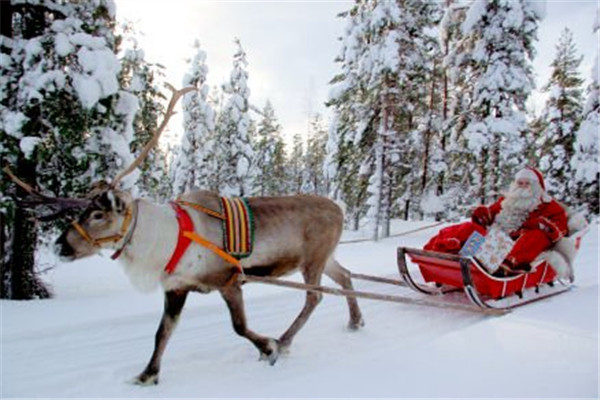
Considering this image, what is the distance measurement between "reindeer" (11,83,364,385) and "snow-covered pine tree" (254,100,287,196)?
32.9 metres

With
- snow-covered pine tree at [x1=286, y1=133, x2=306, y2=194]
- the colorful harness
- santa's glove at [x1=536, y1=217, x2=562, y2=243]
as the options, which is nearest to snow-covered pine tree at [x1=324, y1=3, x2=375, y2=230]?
santa's glove at [x1=536, y1=217, x2=562, y2=243]

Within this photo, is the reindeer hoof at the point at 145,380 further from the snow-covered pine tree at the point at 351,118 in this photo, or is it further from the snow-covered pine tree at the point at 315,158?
the snow-covered pine tree at the point at 315,158

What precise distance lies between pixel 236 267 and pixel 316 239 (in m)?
0.94

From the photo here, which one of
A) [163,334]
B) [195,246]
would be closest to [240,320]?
[163,334]

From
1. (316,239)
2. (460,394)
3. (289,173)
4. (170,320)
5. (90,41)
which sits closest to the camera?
(460,394)

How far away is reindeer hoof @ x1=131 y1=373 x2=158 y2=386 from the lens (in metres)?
3.50

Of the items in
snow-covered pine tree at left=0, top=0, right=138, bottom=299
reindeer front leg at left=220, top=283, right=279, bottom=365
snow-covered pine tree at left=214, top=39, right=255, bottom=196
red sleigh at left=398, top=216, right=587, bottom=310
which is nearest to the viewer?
reindeer front leg at left=220, top=283, right=279, bottom=365

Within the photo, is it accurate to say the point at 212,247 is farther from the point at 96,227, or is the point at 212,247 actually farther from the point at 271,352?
the point at 271,352

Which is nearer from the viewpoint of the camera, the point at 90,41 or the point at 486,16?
the point at 90,41

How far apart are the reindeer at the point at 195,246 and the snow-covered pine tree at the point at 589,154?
14.8 metres

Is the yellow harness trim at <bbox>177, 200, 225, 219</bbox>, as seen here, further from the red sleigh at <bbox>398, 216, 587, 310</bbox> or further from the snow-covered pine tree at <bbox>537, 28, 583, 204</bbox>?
the snow-covered pine tree at <bbox>537, 28, 583, 204</bbox>

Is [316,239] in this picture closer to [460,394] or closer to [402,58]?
[460,394]

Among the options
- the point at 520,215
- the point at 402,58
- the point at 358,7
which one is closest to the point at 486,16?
the point at 402,58

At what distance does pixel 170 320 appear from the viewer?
367 cm
